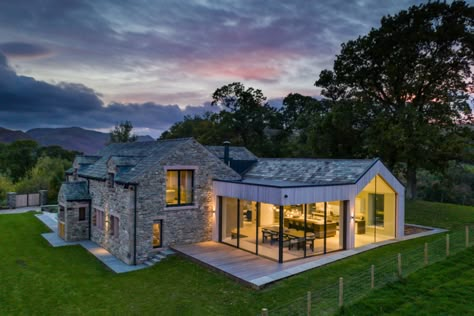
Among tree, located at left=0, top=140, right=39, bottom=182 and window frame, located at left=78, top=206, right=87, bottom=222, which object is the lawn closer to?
window frame, located at left=78, top=206, right=87, bottom=222

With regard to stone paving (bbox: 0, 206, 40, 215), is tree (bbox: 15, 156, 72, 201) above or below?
above

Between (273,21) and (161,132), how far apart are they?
53401 millimetres

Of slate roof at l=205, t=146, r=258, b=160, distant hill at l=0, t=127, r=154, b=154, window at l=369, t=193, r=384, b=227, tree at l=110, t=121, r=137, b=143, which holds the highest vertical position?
distant hill at l=0, t=127, r=154, b=154

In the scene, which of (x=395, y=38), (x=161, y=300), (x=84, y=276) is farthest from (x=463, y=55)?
(x=84, y=276)

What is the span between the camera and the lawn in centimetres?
1027

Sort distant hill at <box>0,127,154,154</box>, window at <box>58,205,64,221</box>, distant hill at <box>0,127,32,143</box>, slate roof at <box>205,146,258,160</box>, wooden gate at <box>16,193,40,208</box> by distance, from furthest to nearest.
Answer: distant hill at <box>0,127,32,143</box>, distant hill at <box>0,127,154,154</box>, wooden gate at <box>16,193,40,208</box>, slate roof at <box>205,146,258,160</box>, window at <box>58,205,64,221</box>

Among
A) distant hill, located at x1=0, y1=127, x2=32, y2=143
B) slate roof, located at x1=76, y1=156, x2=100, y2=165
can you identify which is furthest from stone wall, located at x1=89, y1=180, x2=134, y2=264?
distant hill, located at x1=0, y1=127, x2=32, y2=143

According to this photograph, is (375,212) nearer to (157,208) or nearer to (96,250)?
(157,208)

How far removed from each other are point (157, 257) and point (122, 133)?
43987mm

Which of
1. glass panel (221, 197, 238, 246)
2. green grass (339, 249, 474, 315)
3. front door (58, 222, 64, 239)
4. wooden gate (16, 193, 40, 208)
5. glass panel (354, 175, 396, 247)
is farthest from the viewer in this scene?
wooden gate (16, 193, 40, 208)

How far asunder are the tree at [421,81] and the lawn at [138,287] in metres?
10.6

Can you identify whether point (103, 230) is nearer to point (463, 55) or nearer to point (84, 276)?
point (84, 276)

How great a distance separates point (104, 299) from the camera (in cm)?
1121

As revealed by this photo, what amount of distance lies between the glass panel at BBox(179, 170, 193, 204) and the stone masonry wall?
24 centimetres
